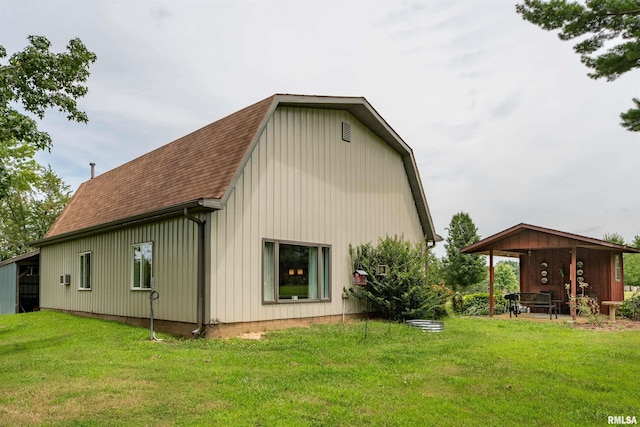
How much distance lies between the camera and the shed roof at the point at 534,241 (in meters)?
13.9

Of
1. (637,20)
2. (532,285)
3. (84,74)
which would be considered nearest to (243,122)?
(84,74)

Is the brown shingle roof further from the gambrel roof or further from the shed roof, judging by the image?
the shed roof

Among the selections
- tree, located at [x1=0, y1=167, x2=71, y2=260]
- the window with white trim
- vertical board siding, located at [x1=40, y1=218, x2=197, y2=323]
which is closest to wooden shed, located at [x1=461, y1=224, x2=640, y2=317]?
vertical board siding, located at [x1=40, y1=218, x2=197, y2=323]

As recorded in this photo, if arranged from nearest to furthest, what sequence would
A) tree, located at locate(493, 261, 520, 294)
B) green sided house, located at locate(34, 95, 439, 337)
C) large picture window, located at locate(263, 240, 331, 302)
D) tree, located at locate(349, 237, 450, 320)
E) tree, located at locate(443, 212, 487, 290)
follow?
green sided house, located at locate(34, 95, 439, 337), large picture window, located at locate(263, 240, 331, 302), tree, located at locate(349, 237, 450, 320), tree, located at locate(493, 261, 520, 294), tree, located at locate(443, 212, 487, 290)

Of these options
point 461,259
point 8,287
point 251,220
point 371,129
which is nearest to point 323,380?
point 251,220

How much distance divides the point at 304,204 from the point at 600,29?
6760 millimetres

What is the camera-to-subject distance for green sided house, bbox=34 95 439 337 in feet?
32.2

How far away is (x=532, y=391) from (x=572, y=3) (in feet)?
18.8

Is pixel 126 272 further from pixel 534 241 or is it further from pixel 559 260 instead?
pixel 559 260

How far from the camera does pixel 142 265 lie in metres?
11.5

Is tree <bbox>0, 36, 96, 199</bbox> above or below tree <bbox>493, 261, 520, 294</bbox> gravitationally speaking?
above

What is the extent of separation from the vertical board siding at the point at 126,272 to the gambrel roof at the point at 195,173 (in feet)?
1.34

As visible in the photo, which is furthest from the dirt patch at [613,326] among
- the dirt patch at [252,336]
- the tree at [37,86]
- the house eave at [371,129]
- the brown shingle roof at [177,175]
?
the tree at [37,86]

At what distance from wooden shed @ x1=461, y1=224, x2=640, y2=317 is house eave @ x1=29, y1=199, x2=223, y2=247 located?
10.2 meters
